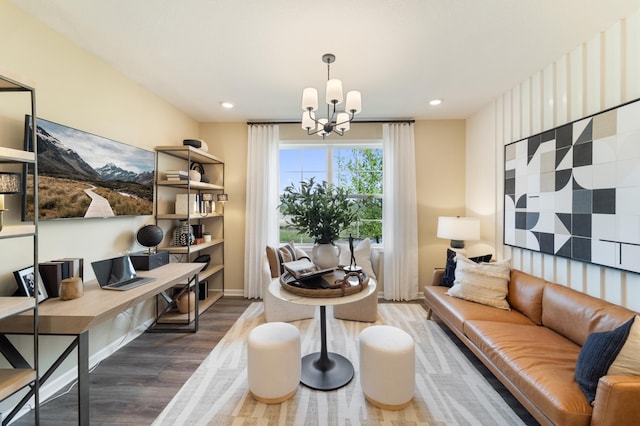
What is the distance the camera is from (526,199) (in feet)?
8.16

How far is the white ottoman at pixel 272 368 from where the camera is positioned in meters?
1.71

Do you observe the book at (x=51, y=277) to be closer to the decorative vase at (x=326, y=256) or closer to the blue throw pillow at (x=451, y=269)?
the decorative vase at (x=326, y=256)

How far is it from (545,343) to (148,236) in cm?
341

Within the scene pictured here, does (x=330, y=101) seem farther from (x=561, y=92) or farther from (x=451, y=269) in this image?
(x=451, y=269)

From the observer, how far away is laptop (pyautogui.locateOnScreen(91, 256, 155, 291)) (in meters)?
1.91

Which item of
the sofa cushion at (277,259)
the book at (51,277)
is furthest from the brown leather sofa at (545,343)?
the book at (51,277)

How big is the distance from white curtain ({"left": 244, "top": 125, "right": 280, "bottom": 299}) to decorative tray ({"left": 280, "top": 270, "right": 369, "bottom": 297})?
6.09 ft

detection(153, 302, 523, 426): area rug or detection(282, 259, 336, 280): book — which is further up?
detection(282, 259, 336, 280): book

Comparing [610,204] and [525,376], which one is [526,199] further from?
[525,376]

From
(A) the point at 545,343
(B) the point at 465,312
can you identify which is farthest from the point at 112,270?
(A) the point at 545,343

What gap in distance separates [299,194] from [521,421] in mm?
2132

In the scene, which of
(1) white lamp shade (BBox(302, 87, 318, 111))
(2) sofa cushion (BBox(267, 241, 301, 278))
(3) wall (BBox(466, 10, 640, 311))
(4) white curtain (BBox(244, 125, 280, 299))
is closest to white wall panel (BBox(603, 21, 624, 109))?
(3) wall (BBox(466, 10, 640, 311))

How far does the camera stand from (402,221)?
3598mm

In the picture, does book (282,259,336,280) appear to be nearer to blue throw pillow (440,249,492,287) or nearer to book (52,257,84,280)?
book (52,257,84,280)
